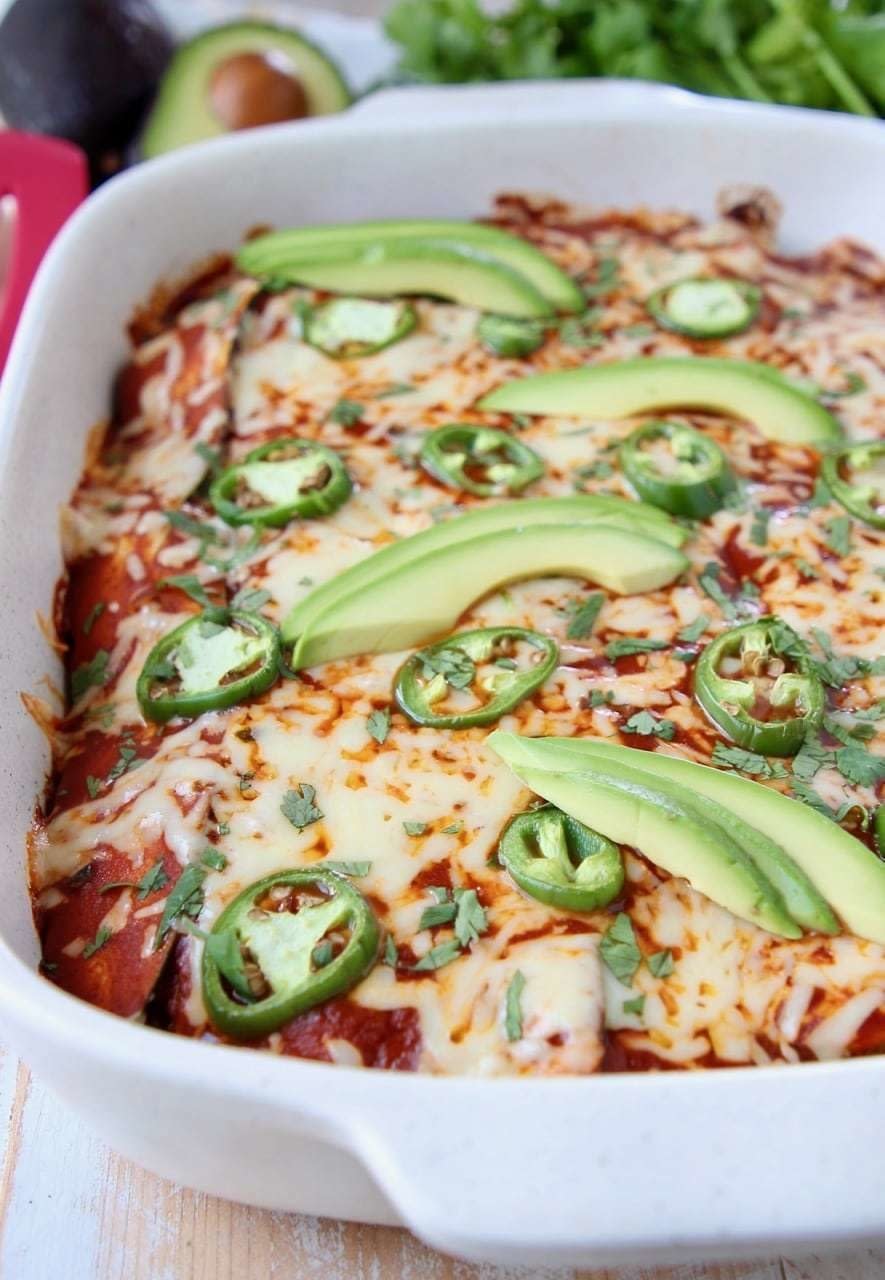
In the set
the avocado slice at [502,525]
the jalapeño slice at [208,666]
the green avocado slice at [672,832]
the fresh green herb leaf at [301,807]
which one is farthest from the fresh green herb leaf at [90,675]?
the green avocado slice at [672,832]

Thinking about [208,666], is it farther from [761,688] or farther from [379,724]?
[761,688]

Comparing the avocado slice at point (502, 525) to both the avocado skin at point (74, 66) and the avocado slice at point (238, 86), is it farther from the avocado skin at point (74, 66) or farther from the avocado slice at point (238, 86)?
the avocado skin at point (74, 66)

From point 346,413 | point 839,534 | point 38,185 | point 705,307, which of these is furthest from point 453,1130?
point 38,185

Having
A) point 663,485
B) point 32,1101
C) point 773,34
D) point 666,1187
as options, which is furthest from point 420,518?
point 773,34

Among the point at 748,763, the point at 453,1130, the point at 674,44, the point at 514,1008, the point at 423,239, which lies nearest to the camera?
the point at 453,1130

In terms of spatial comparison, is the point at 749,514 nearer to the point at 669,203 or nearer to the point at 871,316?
the point at 871,316

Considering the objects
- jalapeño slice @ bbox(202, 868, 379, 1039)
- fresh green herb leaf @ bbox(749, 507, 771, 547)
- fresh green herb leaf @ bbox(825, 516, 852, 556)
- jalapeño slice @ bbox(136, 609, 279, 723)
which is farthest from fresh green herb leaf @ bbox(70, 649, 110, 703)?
fresh green herb leaf @ bbox(825, 516, 852, 556)

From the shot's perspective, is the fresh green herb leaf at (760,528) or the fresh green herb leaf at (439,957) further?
the fresh green herb leaf at (760,528)

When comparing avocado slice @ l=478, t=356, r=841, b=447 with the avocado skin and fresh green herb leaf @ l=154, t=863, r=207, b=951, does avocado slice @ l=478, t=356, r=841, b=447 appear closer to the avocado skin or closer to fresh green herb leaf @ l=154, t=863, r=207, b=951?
fresh green herb leaf @ l=154, t=863, r=207, b=951

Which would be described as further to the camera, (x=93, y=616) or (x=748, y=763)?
(x=93, y=616)
